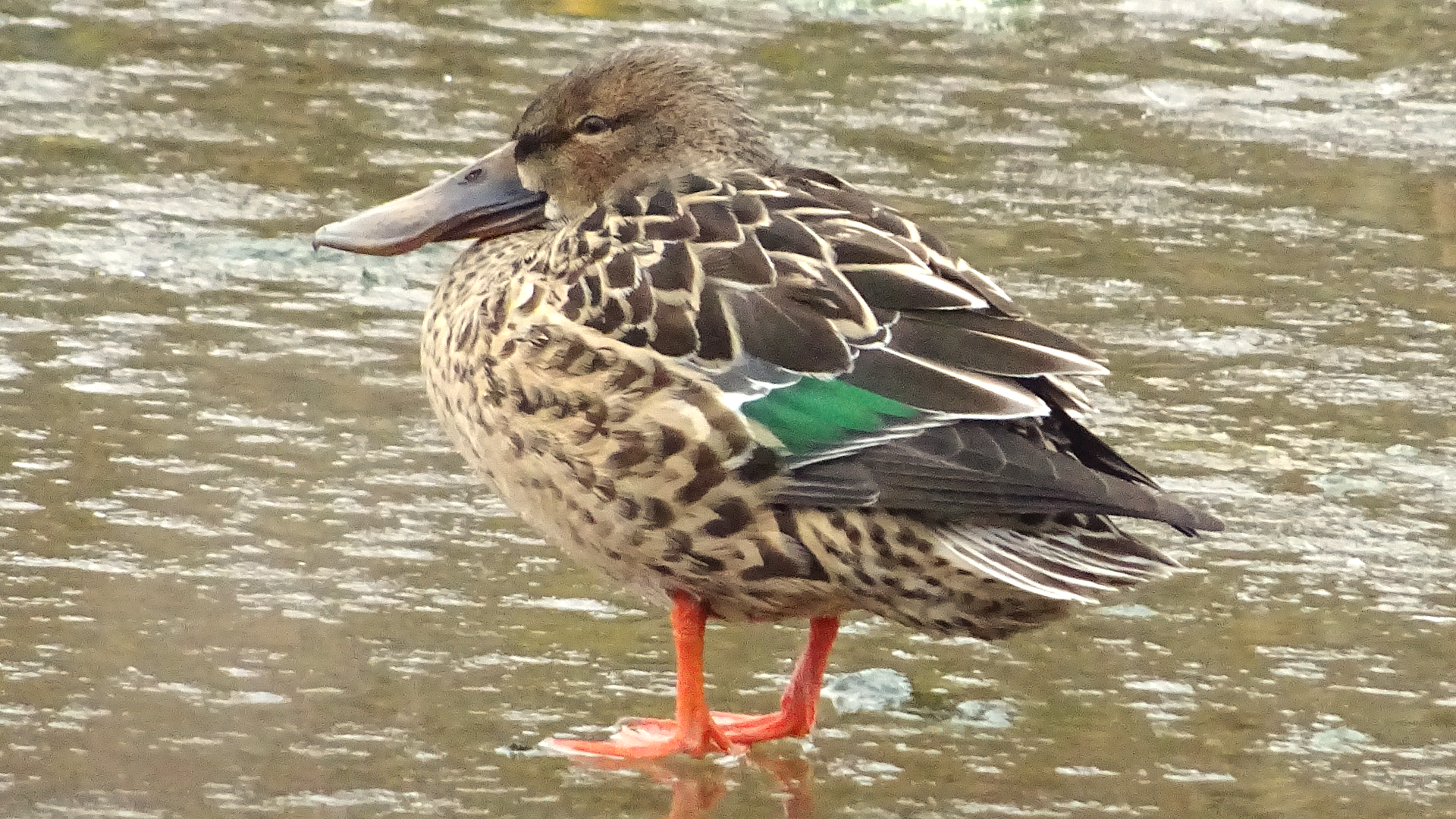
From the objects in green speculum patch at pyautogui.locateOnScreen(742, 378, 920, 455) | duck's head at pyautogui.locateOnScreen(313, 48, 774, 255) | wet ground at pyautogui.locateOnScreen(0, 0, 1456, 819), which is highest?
duck's head at pyautogui.locateOnScreen(313, 48, 774, 255)

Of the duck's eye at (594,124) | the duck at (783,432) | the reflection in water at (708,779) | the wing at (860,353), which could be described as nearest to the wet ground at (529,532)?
the reflection in water at (708,779)

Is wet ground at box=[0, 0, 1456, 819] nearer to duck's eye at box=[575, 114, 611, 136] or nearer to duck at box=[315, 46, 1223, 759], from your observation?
duck at box=[315, 46, 1223, 759]

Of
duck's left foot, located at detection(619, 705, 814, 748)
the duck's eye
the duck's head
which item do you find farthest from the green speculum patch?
the duck's eye

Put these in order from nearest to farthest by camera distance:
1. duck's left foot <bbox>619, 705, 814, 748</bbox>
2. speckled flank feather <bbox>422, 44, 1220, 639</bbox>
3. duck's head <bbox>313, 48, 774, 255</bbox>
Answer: speckled flank feather <bbox>422, 44, 1220, 639</bbox> < duck's left foot <bbox>619, 705, 814, 748</bbox> < duck's head <bbox>313, 48, 774, 255</bbox>

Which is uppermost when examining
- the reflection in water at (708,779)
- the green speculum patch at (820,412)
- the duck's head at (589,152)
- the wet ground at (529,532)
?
the duck's head at (589,152)

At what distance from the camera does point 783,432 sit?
3971mm

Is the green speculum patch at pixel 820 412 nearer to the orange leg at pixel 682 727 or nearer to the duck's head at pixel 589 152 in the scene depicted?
the orange leg at pixel 682 727

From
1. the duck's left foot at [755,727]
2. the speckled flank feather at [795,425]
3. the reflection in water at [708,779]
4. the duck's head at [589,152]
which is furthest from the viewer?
the duck's head at [589,152]

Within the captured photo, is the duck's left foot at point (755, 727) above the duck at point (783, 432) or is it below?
below

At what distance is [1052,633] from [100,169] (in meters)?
3.88

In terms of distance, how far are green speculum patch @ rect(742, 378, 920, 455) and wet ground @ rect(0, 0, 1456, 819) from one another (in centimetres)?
55

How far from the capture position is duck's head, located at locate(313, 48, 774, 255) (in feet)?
15.9

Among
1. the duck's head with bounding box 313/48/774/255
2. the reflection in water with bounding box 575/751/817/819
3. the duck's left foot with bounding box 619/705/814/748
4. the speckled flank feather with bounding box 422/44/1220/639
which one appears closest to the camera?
the reflection in water with bounding box 575/751/817/819

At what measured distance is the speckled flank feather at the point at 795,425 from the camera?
387cm
